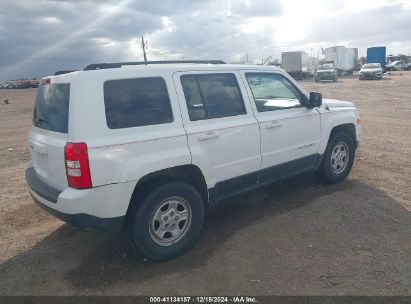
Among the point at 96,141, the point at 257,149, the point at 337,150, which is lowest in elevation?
the point at 337,150

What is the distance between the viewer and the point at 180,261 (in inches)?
148

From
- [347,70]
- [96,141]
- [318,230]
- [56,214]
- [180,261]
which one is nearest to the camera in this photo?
[96,141]

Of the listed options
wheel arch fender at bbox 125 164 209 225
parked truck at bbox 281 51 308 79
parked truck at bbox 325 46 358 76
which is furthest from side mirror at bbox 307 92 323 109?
parked truck at bbox 325 46 358 76

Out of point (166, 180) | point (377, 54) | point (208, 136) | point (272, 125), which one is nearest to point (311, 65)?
point (377, 54)

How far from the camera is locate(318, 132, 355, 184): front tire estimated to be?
5504 mm

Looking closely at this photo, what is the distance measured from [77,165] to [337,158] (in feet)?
13.4

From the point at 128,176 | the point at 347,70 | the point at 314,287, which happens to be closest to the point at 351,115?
the point at 314,287

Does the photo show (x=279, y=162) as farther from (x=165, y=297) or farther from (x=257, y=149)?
(x=165, y=297)

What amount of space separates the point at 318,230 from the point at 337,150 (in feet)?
6.17

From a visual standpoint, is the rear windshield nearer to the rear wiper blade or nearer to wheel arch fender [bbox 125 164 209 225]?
the rear wiper blade

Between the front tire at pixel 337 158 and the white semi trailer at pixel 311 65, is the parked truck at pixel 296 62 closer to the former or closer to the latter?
the white semi trailer at pixel 311 65

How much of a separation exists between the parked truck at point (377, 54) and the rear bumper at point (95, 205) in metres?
53.9

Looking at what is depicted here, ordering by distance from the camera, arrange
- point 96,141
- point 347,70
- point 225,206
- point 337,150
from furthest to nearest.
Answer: point 347,70, point 337,150, point 225,206, point 96,141

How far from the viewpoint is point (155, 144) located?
348 cm
